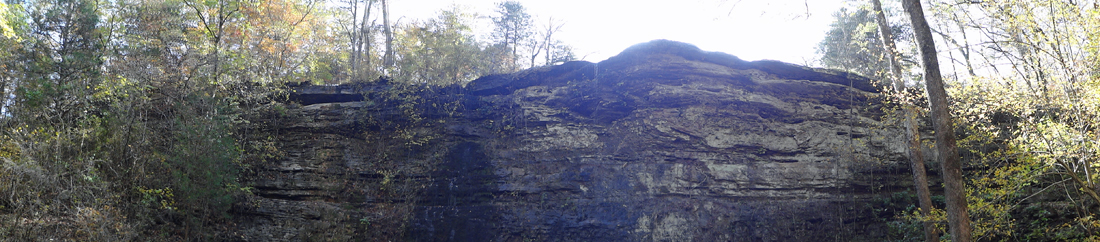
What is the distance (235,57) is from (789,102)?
1421 centimetres

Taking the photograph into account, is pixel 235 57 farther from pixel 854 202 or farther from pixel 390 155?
pixel 854 202

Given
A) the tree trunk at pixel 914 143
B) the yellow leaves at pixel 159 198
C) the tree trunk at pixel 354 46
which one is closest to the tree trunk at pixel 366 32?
the tree trunk at pixel 354 46

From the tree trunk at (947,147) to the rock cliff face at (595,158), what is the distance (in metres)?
4.78

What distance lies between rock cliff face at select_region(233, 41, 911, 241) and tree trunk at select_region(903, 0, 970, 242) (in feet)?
→ 15.7

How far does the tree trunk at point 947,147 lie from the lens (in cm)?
759

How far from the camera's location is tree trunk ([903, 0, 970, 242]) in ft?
24.9

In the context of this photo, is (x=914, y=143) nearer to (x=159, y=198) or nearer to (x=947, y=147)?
(x=947, y=147)

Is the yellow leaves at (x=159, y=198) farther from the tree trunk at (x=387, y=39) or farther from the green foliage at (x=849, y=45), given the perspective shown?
the green foliage at (x=849, y=45)

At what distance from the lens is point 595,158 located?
43.4 feet

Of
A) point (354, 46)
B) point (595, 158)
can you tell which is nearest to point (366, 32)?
point (354, 46)

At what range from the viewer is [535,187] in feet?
42.4

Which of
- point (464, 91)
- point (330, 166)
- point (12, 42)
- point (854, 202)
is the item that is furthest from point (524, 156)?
point (12, 42)

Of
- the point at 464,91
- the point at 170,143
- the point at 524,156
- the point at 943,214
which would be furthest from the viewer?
the point at 464,91

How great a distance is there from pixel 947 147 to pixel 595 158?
24.0 ft
